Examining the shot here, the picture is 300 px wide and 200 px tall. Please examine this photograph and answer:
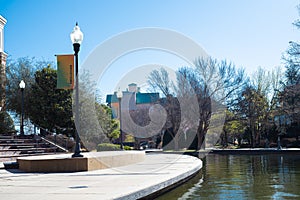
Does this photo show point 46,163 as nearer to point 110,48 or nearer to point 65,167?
point 65,167

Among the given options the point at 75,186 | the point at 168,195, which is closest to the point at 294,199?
the point at 168,195

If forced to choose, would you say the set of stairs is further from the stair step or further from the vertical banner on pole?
the vertical banner on pole

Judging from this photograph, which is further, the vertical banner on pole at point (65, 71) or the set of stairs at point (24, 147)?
the set of stairs at point (24, 147)

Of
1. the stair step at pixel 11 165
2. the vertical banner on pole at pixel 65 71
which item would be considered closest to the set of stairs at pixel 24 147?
the stair step at pixel 11 165

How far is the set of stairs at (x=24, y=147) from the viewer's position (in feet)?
58.1

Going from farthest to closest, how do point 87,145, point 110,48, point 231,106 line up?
point 231,106 → point 87,145 → point 110,48

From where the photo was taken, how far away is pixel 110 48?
19547 millimetres

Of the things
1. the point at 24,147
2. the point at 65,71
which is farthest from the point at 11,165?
the point at 24,147

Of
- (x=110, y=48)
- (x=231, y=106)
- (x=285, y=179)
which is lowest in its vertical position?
(x=285, y=179)

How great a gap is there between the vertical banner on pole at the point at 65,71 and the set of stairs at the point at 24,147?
18.9 feet

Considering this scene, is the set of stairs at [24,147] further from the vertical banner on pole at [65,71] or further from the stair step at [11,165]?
the vertical banner on pole at [65,71]

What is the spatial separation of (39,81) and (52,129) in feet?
12.7

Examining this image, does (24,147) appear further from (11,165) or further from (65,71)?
(65,71)

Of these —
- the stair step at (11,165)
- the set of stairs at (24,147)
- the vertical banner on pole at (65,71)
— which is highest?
the vertical banner on pole at (65,71)
